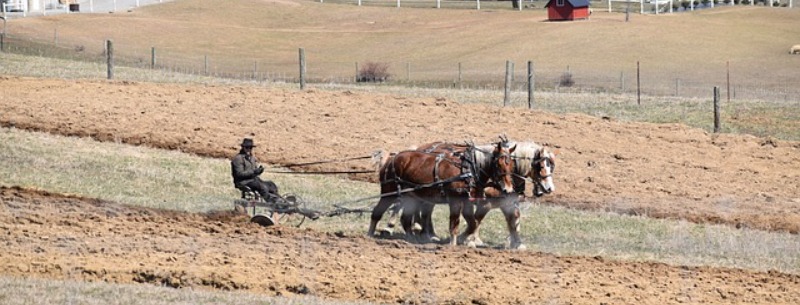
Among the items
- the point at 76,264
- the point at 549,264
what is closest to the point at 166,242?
the point at 76,264

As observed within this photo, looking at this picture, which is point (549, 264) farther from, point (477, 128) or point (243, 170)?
point (477, 128)

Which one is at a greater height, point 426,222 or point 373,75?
point 373,75

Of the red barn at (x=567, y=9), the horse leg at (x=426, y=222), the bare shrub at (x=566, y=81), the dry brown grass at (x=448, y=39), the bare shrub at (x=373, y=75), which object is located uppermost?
the red barn at (x=567, y=9)

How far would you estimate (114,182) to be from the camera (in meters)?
25.6

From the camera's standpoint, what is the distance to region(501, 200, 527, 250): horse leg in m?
20.2

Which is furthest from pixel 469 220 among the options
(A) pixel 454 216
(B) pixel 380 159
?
(B) pixel 380 159

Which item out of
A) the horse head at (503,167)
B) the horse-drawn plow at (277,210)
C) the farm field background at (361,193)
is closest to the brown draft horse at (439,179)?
the horse head at (503,167)

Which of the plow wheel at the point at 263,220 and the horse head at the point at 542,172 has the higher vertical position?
the horse head at the point at 542,172

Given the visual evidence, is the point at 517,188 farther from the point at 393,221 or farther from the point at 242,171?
the point at 242,171

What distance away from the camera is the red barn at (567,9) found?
9025 cm

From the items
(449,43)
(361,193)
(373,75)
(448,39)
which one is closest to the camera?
(361,193)

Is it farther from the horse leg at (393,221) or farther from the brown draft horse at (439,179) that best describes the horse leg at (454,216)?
the horse leg at (393,221)

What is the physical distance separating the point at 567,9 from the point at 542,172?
71.8 metres

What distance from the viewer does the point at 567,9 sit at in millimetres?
90562
